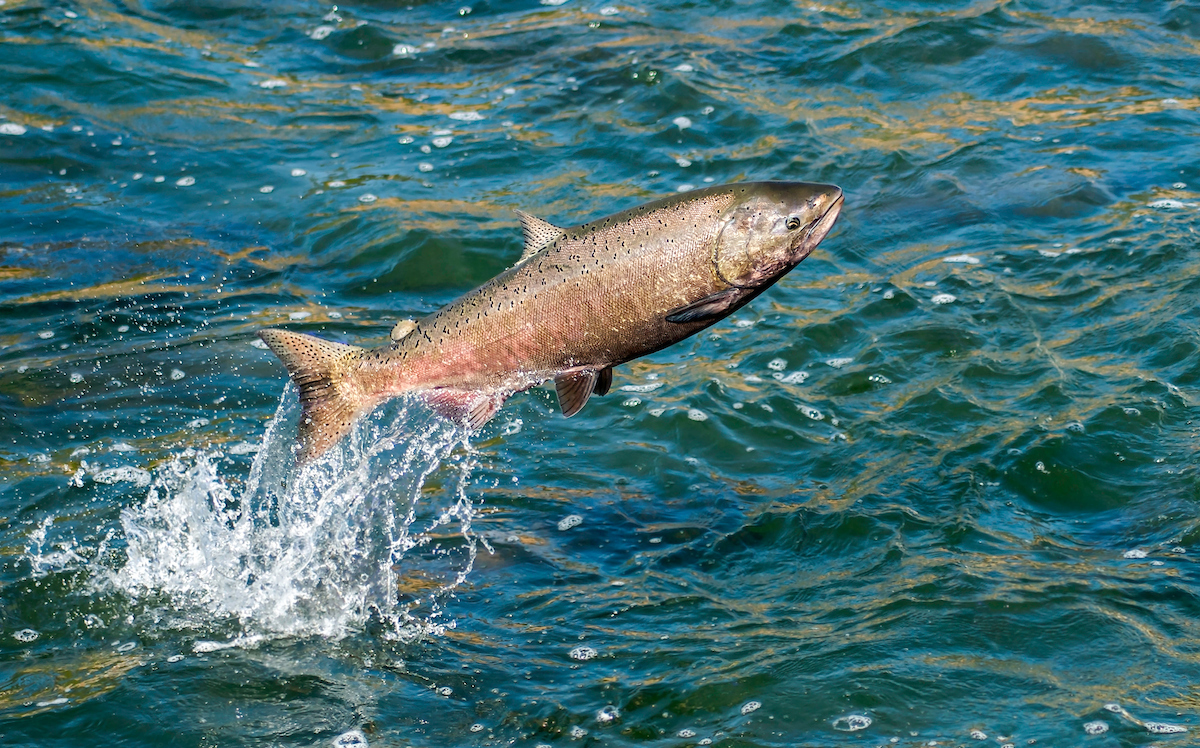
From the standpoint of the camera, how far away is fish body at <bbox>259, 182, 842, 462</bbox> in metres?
4.51

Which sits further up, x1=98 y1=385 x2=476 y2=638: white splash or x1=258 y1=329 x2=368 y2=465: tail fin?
x1=258 y1=329 x2=368 y2=465: tail fin

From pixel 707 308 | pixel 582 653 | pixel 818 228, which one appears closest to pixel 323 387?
pixel 582 653

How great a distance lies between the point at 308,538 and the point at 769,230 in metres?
2.61

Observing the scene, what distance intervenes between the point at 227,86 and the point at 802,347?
6.57 meters

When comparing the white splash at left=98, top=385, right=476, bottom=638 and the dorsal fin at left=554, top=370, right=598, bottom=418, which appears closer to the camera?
the dorsal fin at left=554, top=370, right=598, bottom=418

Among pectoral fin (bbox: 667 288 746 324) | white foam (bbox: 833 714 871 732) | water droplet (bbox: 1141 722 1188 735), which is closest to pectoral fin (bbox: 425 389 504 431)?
pectoral fin (bbox: 667 288 746 324)

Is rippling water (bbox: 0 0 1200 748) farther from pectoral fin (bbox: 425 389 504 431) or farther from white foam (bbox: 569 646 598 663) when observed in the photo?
pectoral fin (bbox: 425 389 504 431)

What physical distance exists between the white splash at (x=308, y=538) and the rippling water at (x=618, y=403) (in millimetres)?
25

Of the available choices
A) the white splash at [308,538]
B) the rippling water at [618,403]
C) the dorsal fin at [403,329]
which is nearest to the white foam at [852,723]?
the rippling water at [618,403]

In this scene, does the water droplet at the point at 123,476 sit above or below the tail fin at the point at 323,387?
below

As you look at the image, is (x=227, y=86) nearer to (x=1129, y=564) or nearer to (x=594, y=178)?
(x=594, y=178)

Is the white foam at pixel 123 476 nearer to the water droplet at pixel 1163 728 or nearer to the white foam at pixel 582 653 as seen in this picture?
the white foam at pixel 582 653

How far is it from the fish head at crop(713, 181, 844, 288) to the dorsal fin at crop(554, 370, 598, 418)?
0.60 metres

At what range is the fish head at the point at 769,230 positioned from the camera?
14.7 ft
